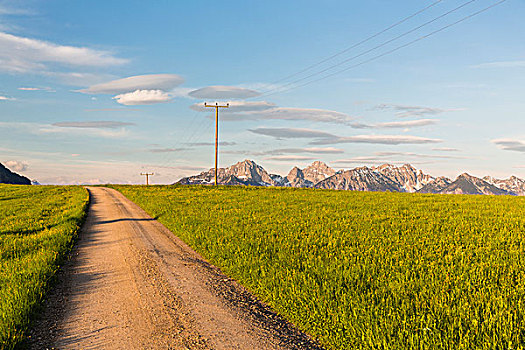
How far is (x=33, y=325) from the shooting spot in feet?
21.5

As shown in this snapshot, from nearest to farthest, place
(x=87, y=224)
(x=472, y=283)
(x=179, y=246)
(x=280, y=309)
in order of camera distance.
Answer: (x=280, y=309) < (x=472, y=283) < (x=179, y=246) < (x=87, y=224)

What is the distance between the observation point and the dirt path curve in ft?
19.1

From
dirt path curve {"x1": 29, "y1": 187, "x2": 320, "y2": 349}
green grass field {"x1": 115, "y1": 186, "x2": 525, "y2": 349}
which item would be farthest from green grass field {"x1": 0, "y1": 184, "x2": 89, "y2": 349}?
green grass field {"x1": 115, "y1": 186, "x2": 525, "y2": 349}

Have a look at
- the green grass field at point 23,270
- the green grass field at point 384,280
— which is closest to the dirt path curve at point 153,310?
the green grass field at point 23,270

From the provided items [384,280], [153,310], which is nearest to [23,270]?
[153,310]

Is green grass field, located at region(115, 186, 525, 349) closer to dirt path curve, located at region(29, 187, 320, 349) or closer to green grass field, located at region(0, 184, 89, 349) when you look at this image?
dirt path curve, located at region(29, 187, 320, 349)

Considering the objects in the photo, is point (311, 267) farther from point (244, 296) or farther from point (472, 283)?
point (472, 283)

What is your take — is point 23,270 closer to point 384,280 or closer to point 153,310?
point 153,310

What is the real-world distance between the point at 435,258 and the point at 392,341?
612 cm

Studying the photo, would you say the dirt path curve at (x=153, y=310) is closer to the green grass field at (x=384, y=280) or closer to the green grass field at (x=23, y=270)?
the green grass field at (x=23, y=270)

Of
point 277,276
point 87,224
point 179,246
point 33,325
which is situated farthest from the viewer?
point 87,224

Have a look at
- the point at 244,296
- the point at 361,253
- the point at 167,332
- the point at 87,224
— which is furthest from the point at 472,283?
the point at 87,224

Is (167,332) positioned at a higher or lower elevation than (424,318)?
lower

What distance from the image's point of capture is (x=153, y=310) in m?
7.11
